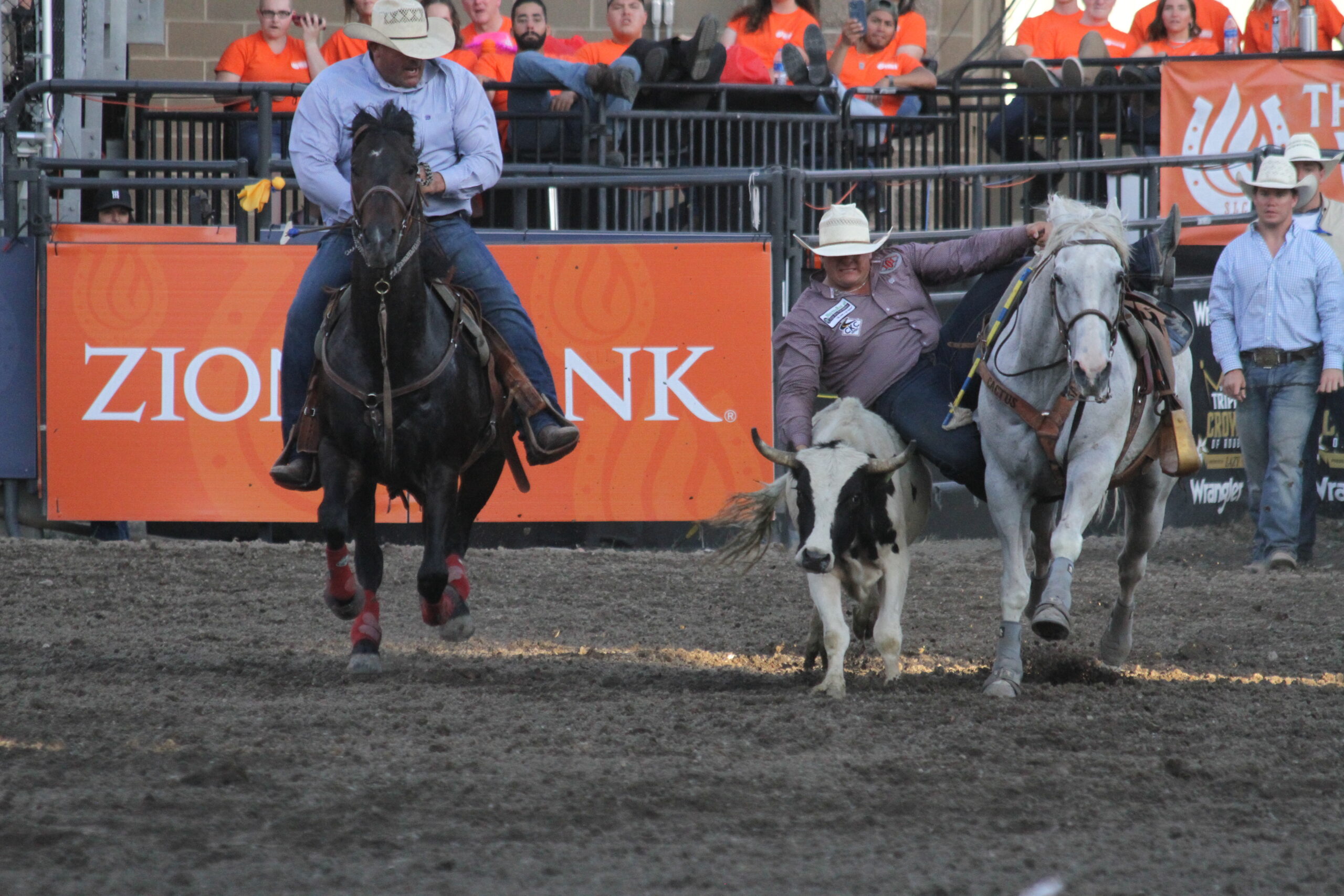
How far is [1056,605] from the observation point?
5.73 meters

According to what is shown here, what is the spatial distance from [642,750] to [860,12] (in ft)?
29.7

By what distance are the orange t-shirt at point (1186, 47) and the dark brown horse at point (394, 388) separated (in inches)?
307

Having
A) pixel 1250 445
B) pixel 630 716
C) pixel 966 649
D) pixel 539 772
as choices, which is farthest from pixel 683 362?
pixel 539 772

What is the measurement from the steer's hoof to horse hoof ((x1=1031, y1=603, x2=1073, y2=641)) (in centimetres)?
261

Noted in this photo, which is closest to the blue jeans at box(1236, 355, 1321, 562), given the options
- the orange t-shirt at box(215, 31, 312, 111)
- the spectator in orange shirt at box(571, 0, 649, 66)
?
the spectator in orange shirt at box(571, 0, 649, 66)

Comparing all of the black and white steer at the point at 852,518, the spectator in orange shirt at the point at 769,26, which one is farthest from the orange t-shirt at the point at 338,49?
the black and white steer at the point at 852,518

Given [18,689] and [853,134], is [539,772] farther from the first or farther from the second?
[853,134]

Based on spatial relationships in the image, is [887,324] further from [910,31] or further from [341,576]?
[910,31]

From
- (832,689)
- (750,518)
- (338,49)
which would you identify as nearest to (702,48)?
(338,49)

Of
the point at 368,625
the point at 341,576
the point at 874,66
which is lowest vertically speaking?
the point at 368,625

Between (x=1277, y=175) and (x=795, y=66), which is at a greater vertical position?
(x=795, y=66)

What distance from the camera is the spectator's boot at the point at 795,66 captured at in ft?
36.6

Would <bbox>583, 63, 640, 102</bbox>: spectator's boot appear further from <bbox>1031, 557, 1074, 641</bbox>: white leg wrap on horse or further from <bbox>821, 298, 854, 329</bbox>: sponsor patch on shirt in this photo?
<bbox>1031, 557, 1074, 641</bbox>: white leg wrap on horse

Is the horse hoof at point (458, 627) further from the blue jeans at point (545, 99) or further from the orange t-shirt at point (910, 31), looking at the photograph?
the orange t-shirt at point (910, 31)
